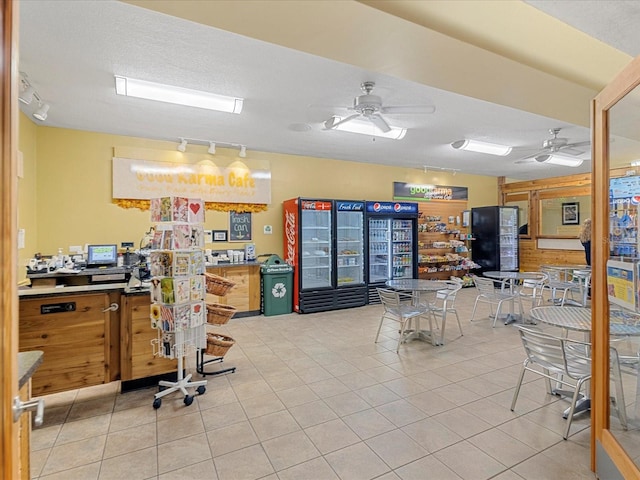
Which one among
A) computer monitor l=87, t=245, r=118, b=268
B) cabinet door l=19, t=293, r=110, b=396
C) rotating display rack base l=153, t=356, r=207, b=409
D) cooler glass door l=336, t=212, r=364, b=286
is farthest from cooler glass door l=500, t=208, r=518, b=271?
cabinet door l=19, t=293, r=110, b=396

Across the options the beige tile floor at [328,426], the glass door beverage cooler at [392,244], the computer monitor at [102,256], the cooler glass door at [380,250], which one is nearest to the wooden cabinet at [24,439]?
the beige tile floor at [328,426]

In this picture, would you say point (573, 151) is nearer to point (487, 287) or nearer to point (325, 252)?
point (487, 287)

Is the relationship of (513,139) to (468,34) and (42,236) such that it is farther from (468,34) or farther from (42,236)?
(42,236)

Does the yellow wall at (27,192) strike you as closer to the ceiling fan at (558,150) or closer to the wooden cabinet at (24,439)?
the wooden cabinet at (24,439)

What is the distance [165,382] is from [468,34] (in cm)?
412

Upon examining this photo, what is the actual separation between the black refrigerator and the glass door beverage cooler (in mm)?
2704

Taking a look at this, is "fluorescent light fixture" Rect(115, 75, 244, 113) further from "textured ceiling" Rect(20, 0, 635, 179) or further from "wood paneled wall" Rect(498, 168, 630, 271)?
"wood paneled wall" Rect(498, 168, 630, 271)

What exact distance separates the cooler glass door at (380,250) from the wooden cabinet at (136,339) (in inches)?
182

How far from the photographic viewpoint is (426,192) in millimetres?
8383

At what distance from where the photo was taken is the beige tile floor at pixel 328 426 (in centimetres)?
209

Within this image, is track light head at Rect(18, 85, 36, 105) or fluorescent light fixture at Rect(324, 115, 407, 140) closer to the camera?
track light head at Rect(18, 85, 36, 105)

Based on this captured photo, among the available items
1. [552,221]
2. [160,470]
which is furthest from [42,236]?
[552,221]

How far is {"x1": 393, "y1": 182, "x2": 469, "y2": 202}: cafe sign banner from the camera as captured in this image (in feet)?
26.1

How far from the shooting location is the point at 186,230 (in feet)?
9.55
